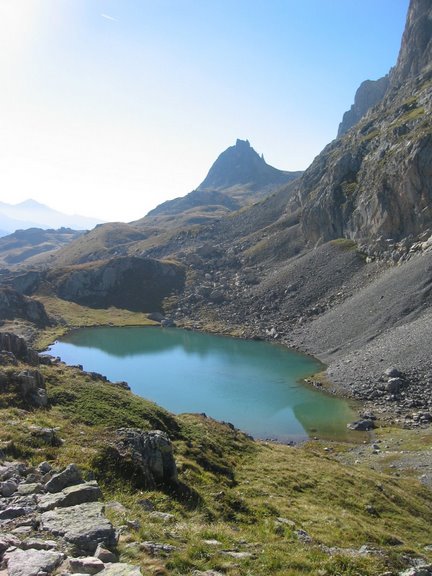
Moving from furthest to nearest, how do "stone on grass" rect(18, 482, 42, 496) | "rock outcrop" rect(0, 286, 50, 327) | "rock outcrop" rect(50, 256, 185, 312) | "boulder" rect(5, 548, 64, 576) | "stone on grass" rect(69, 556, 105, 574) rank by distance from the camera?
"rock outcrop" rect(50, 256, 185, 312), "rock outcrop" rect(0, 286, 50, 327), "stone on grass" rect(18, 482, 42, 496), "stone on grass" rect(69, 556, 105, 574), "boulder" rect(5, 548, 64, 576)

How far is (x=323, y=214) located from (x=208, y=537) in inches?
5393

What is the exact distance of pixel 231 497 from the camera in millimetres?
22344

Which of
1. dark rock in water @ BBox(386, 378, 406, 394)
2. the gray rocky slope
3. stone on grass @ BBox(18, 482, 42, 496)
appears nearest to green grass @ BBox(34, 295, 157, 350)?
the gray rocky slope

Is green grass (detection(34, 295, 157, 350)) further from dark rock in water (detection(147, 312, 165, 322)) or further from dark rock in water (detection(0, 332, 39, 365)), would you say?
dark rock in water (detection(0, 332, 39, 365))

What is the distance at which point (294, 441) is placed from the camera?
53.2 meters

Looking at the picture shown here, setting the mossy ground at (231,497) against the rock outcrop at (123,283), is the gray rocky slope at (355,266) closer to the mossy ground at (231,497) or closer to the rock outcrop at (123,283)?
the rock outcrop at (123,283)

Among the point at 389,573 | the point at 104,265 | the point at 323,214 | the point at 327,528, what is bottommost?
the point at 327,528

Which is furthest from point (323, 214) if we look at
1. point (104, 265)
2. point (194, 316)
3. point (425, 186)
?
point (104, 265)

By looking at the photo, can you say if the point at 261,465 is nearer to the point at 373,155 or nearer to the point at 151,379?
the point at 151,379

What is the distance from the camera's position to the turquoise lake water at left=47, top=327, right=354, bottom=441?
59.8 m

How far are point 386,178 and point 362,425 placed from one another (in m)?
82.0

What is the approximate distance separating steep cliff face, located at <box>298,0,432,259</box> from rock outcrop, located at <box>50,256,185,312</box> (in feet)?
159

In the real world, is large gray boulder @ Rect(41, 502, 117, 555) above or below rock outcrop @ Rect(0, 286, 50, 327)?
above

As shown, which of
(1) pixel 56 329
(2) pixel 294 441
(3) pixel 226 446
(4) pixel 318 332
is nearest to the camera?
(3) pixel 226 446
